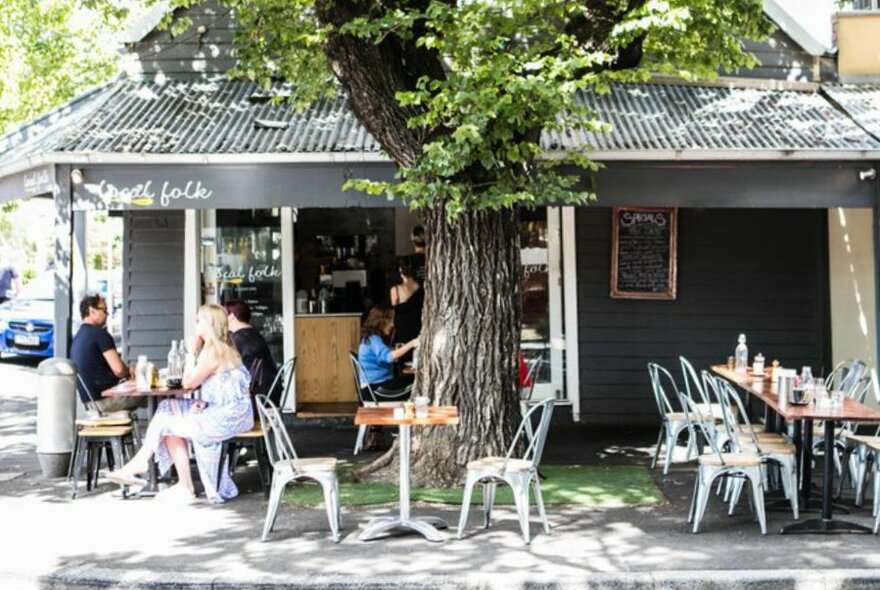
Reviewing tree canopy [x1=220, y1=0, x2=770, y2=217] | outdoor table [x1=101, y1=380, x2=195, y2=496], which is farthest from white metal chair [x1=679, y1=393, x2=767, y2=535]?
outdoor table [x1=101, y1=380, x2=195, y2=496]

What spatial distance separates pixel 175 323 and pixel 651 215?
566 cm

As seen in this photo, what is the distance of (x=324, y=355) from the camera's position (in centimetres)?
1296

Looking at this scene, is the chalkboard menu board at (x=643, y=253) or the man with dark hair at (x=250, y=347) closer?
the man with dark hair at (x=250, y=347)

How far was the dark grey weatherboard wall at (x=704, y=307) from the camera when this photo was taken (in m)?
12.7

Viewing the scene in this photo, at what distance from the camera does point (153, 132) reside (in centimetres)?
1068

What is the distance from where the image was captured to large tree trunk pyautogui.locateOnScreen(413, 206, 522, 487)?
8773mm

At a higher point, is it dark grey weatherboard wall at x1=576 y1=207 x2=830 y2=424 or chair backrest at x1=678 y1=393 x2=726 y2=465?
dark grey weatherboard wall at x1=576 y1=207 x2=830 y2=424

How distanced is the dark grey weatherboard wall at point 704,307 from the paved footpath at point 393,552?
3.95 meters

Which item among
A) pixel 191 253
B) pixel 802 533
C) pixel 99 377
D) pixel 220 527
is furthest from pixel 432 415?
pixel 191 253

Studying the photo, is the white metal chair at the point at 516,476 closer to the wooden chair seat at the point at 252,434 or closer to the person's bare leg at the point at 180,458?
the wooden chair seat at the point at 252,434

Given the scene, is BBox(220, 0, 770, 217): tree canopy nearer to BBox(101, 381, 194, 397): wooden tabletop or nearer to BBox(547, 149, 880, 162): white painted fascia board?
BBox(547, 149, 880, 162): white painted fascia board

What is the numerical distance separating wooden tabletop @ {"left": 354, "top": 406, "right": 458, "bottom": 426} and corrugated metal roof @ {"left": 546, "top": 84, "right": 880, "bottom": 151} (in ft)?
11.4

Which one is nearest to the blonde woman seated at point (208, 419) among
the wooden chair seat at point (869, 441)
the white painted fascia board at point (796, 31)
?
the wooden chair seat at point (869, 441)

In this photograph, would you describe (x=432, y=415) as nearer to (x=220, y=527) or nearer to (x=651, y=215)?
(x=220, y=527)
